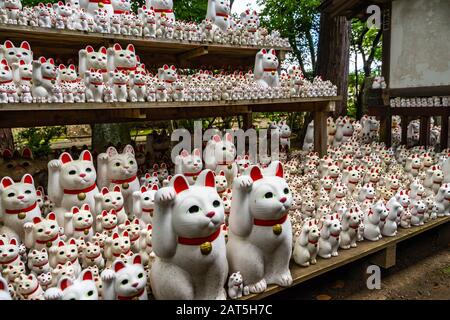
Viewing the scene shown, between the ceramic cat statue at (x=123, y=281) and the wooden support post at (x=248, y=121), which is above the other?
the wooden support post at (x=248, y=121)

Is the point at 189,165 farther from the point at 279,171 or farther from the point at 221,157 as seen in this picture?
the point at 279,171

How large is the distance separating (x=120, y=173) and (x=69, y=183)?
0.62m

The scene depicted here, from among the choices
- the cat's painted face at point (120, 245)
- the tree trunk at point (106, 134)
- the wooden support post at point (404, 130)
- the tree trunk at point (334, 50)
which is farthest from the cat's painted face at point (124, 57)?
the tree trunk at point (334, 50)

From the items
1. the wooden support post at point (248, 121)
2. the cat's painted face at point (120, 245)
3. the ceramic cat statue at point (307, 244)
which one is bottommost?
the ceramic cat statue at point (307, 244)

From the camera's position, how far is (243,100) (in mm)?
5129

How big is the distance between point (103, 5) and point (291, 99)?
9.84 ft

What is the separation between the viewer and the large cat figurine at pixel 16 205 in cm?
336

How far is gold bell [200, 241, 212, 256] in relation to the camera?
253 centimetres

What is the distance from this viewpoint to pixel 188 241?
2510 mm

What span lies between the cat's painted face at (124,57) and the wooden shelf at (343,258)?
301cm

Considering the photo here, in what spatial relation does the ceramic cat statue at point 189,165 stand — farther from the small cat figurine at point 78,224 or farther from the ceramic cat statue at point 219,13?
the ceramic cat statue at point 219,13
